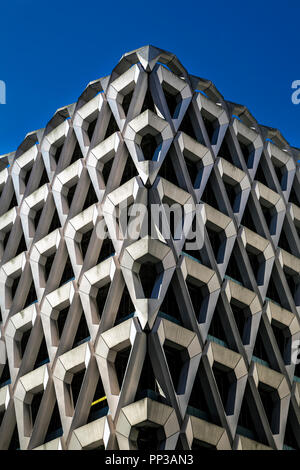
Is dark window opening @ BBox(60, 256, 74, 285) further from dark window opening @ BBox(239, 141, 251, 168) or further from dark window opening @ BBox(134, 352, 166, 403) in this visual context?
dark window opening @ BBox(239, 141, 251, 168)

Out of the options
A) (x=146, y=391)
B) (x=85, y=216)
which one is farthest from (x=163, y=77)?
(x=146, y=391)

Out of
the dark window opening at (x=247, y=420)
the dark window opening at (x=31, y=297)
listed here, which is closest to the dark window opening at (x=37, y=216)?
the dark window opening at (x=31, y=297)

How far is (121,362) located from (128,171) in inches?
555

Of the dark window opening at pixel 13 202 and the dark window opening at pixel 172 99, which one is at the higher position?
the dark window opening at pixel 13 202

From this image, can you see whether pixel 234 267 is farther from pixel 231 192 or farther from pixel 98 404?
pixel 98 404

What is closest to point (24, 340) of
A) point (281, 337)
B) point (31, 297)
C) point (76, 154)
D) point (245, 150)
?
point (31, 297)

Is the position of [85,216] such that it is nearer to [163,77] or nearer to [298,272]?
[163,77]

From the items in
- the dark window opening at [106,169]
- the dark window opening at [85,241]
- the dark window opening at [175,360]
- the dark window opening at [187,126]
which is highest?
the dark window opening at [187,126]

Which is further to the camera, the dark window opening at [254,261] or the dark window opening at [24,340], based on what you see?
the dark window opening at [254,261]

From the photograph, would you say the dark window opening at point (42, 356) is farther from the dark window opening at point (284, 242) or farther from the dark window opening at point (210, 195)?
the dark window opening at point (284, 242)

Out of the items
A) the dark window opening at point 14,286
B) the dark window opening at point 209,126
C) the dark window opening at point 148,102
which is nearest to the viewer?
the dark window opening at point 148,102

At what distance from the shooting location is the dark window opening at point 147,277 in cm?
4606

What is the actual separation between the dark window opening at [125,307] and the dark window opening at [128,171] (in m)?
8.73

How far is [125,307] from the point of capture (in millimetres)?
47312
